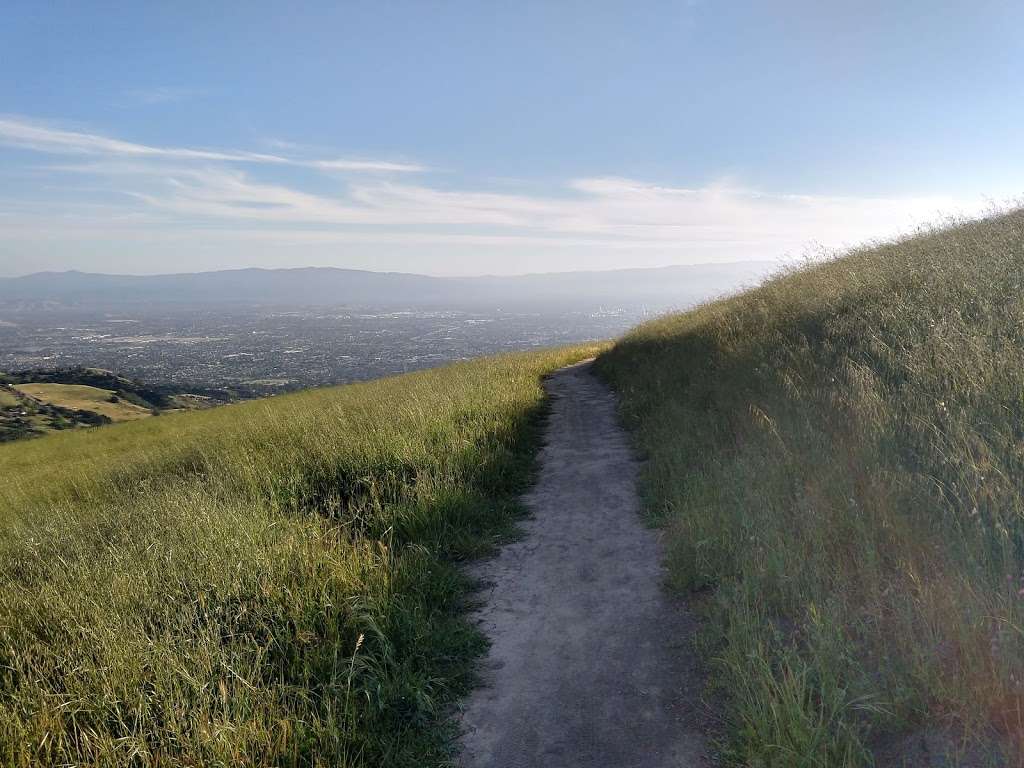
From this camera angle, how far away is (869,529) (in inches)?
153

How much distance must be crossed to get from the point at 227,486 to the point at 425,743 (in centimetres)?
520

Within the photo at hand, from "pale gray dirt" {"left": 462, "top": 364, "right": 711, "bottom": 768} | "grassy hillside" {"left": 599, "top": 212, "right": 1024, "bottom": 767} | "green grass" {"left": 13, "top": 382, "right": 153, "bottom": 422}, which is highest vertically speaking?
"grassy hillside" {"left": 599, "top": 212, "right": 1024, "bottom": 767}

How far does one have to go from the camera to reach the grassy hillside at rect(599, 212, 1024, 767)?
2.66m

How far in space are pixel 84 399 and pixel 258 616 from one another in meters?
59.6

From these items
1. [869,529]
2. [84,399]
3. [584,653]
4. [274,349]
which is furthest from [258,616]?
[274,349]

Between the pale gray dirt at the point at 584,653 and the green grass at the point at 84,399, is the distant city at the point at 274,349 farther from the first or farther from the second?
the pale gray dirt at the point at 584,653

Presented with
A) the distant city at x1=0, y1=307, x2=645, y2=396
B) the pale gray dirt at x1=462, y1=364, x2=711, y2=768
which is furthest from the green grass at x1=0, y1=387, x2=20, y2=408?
the pale gray dirt at x1=462, y1=364, x2=711, y2=768

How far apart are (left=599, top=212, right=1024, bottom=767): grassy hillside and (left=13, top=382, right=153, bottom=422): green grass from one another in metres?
47.1

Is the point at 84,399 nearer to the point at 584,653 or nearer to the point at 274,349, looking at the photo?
the point at 584,653

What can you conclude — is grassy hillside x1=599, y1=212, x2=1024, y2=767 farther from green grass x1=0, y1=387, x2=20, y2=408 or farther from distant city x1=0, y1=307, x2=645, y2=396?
green grass x1=0, y1=387, x2=20, y2=408

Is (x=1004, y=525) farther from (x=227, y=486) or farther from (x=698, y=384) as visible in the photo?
(x=227, y=486)

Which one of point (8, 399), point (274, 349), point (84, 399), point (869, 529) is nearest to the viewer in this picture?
point (869, 529)

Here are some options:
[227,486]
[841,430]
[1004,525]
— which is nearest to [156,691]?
[227,486]

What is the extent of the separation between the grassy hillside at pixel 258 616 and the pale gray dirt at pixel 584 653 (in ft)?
1.10
